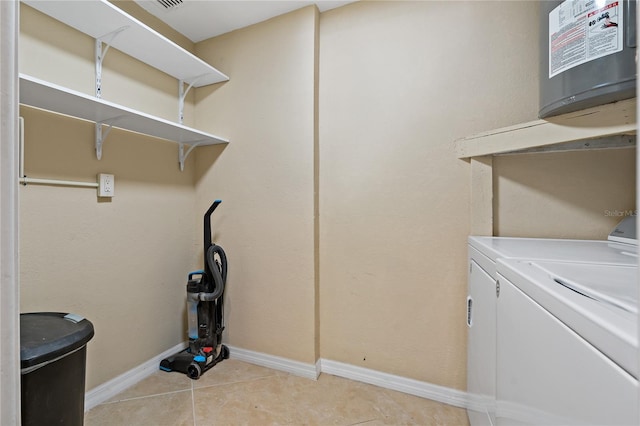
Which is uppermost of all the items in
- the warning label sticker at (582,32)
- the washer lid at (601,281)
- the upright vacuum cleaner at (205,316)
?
the warning label sticker at (582,32)

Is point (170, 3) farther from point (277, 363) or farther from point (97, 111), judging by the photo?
point (277, 363)

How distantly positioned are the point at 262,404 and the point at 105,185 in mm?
1541

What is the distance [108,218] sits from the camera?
5.48 feet

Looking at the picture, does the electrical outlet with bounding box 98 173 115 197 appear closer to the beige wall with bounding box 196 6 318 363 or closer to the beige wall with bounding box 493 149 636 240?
the beige wall with bounding box 196 6 318 363

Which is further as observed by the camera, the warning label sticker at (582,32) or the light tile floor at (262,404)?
the light tile floor at (262,404)

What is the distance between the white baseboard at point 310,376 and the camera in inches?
62.6

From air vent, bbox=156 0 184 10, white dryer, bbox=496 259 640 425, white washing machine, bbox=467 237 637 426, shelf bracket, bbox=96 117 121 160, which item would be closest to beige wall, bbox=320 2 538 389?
white washing machine, bbox=467 237 637 426

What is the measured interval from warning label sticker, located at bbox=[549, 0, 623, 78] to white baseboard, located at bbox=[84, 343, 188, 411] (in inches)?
103

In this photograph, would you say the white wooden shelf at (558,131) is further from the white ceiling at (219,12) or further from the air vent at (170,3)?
the air vent at (170,3)

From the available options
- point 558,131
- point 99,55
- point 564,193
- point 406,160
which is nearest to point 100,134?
point 99,55

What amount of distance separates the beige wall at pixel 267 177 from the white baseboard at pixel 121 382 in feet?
1.64

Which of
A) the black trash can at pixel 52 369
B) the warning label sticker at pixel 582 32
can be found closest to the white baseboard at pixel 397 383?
the black trash can at pixel 52 369

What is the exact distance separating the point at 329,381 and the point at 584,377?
167 cm

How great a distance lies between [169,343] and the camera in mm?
2059
